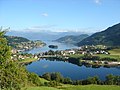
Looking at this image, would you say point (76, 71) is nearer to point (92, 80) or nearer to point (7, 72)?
point (92, 80)

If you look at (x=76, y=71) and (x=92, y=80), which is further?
(x=76, y=71)

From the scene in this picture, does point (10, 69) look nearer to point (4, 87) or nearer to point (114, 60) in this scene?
point (4, 87)

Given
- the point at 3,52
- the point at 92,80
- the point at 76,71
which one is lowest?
the point at 76,71

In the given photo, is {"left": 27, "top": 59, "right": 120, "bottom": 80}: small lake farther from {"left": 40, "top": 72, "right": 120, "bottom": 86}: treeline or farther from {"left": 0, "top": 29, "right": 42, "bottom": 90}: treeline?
{"left": 0, "top": 29, "right": 42, "bottom": 90}: treeline

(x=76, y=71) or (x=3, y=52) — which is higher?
(x=3, y=52)

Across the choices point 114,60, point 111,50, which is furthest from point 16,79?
point 111,50

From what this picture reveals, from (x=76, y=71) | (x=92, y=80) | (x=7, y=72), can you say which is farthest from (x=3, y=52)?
(x=76, y=71)

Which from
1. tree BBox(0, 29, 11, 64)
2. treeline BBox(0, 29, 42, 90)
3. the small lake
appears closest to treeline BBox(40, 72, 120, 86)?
the small lake

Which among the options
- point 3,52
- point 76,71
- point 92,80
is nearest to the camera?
point 3,52

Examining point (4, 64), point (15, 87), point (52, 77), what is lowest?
point (52, 77)

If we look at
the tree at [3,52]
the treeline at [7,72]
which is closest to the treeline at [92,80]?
the treeline at [7,72]

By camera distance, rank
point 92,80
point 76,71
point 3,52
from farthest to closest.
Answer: point 76,71
point 92,80
point 3,52
